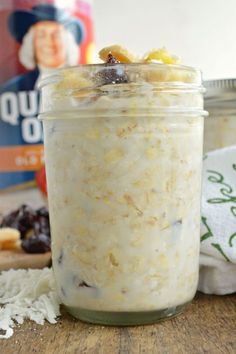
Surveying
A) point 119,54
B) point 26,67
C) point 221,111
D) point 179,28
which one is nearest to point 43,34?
point 26,67

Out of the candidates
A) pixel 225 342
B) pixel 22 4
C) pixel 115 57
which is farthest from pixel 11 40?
pixel 225 342

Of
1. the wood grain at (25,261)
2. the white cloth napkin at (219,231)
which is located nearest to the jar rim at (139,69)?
the white cloth napkin at (219,231)

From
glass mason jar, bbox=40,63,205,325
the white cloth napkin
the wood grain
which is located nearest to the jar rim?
glass mason jar, bbox=40,63,205,325

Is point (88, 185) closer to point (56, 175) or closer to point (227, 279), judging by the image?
point (56, 175)

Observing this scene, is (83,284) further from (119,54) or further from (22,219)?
(22,219)

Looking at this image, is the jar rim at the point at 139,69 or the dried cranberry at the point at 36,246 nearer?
the jar rim at the point at 139,69

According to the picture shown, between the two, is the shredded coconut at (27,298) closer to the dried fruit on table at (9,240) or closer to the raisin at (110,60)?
the dried fruit on table at (9,240)
